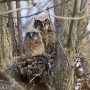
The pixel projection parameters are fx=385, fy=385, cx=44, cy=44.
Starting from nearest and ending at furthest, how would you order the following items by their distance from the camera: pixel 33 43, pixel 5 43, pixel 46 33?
pixel 5 43, pixel 33 43, pixel 46 33

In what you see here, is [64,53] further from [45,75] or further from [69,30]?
[45,75]

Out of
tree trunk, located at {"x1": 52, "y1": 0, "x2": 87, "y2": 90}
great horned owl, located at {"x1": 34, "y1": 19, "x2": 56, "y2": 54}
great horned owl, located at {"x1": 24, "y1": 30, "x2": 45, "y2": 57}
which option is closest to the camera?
tree trunk, located at {"x1": 52, "y1": 0, "x2": 87, "y2": 90}

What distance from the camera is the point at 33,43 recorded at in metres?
5.54

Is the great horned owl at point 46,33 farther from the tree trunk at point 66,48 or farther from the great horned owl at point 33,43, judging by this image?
the tree trunk at point 66,48

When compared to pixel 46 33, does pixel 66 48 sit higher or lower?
lower

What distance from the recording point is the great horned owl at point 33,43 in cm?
537

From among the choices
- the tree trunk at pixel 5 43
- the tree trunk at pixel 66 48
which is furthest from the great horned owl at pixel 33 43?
the tree trunk at pixel 66 48

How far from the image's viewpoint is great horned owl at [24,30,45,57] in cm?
537

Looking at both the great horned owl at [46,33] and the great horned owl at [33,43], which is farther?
the great horned owl at [46,33]

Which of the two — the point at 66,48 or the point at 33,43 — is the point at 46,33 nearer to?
the point at 33,43

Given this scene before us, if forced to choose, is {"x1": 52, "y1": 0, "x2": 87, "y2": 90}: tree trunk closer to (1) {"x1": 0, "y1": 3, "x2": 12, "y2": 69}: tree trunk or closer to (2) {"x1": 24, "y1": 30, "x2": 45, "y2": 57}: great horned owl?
(1) {"x1": 0, "y1": 3, "x2": 12, "y2": 69}: tree trunk

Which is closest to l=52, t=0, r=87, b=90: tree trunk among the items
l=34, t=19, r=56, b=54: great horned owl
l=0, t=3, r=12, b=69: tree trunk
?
l=0, t=3, r=12, b=69: tree trunk

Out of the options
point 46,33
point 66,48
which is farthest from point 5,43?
point 46,33

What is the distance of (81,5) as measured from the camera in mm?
3666
